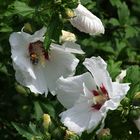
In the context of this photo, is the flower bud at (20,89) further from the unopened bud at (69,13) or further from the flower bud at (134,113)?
the flower bud at (134,113)

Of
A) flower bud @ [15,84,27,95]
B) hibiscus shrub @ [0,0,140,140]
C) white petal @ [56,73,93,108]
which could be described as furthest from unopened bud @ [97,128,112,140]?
flower bud @ [15,84,27,95]

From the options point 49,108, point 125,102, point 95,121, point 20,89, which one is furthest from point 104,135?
point 20,89

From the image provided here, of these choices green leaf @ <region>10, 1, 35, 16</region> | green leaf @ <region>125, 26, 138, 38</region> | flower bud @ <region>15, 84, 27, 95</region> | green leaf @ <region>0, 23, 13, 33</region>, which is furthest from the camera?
green leaf @ <region>125, 26, 138, 38</region>

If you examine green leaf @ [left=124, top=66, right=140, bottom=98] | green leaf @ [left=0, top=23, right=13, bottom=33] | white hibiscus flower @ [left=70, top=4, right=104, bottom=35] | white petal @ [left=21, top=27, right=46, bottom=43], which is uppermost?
white hibiscus flower @ [left=70, top=4, right=104, bottom=35]

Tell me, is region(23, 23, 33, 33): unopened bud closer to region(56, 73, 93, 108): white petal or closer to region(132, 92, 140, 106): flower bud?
region(56, 73, 93, 108): white petal

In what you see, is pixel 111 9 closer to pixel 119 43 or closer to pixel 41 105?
pixel 119 43

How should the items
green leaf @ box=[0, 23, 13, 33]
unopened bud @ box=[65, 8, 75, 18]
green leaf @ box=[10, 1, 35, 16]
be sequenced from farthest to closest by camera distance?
1. green leaf @ box=[0, 23, 13, 33]
2. green leaf @ box=[10, 1, 35, 16]
3. unopened bud @ box=[65, 8, 75, 18]
